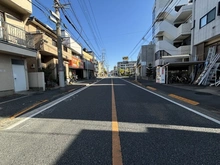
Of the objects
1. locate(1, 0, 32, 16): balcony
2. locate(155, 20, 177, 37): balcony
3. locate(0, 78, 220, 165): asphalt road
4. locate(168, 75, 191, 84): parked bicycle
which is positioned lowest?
locate(0, 78, 220, 165): asphalt road

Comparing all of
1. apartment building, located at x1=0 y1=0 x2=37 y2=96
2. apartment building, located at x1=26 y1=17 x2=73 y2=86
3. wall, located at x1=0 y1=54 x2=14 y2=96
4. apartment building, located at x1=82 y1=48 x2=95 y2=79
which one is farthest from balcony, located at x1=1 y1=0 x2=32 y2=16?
apartment building, located at x1=82 y1=48 x2=95 y2=79

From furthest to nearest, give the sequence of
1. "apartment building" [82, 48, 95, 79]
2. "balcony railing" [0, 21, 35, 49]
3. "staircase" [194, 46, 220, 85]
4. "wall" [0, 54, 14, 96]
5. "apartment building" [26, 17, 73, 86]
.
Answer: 1. "apartment building" [82, 48, 95, 79]
2. "staircase" [194, 46, 220, 85]
3. "apartment building" [26, 17, 73, 86]
4. "wall" [0, 54, 14, 96]
5. "balcony railing" [0, 21, 35, 49]

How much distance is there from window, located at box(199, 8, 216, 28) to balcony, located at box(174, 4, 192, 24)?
17.8 ft

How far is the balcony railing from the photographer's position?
8.90m

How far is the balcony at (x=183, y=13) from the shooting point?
68.5 ft

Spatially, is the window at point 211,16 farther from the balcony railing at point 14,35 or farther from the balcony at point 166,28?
the balcony railing at point 14,35

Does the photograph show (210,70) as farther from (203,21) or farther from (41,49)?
(41,49)

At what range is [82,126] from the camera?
377 centimetres

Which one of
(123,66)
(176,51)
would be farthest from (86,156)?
(123,66)

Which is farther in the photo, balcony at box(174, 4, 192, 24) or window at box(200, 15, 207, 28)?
balcony at box(174, 4, 192, 24)

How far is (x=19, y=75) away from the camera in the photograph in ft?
35.7

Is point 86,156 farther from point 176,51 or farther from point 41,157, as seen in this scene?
point 176,51

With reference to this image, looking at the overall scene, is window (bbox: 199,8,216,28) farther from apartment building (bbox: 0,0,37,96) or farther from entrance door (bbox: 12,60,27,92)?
entrance door (bbox: 12,60,27,92)

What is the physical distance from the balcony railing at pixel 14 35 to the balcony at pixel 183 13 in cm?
2232
